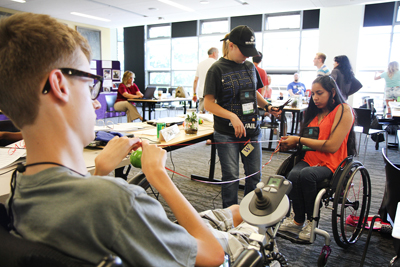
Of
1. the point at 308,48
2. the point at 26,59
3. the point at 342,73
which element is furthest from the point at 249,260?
the point at 308,48

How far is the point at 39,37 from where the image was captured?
576 mm

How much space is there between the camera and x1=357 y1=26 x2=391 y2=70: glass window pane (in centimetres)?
809

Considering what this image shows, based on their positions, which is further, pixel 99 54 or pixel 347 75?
pixel 99 54

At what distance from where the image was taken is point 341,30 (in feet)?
26.9

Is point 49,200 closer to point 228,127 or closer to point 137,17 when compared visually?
point 228,127

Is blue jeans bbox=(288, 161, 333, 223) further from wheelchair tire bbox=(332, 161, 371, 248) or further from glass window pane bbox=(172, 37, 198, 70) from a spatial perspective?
glass window pane bbox=(172, 37, 198, 70)

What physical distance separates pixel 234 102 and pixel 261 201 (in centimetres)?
113

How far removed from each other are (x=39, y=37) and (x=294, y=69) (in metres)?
9.83

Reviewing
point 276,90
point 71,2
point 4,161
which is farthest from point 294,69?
point 4,161

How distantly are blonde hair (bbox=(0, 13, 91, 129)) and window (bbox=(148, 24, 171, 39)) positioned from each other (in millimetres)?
11772

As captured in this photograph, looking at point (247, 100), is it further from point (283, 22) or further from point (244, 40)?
point (283, 22)

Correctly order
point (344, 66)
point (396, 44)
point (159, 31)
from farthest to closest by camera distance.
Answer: point (159, 31), point (396, 44), point (344, 66)

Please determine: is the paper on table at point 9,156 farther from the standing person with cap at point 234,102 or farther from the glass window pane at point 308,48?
the glass window pane at point 308,48

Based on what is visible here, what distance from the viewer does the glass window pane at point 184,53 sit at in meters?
11.2
